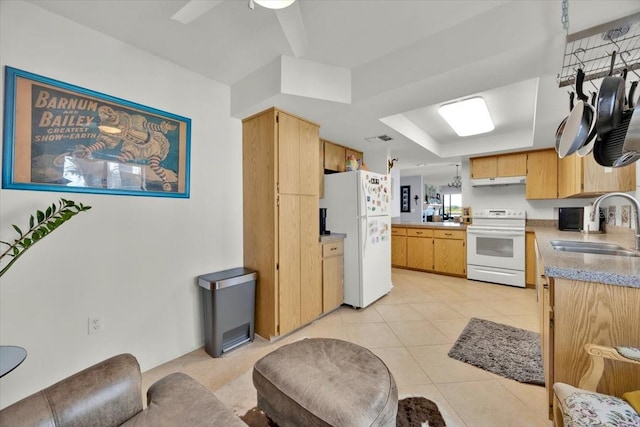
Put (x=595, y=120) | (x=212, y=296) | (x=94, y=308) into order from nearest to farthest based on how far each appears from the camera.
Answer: (x=595, y=120)
(x=94, y=308)
(x=212, y=296)


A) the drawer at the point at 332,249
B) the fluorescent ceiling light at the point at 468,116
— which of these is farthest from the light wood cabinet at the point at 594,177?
the drawer at the point at 332,249

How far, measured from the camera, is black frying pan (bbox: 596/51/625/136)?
1202 millimetres

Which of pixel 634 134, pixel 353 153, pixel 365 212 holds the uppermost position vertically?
pixel 353 153

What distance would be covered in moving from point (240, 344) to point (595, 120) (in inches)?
111

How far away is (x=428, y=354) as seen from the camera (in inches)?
85.4

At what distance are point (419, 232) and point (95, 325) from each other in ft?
14.8

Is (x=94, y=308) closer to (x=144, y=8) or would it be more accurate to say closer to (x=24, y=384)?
(x=24, y=384)

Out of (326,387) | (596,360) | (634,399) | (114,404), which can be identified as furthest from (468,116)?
(114,404)

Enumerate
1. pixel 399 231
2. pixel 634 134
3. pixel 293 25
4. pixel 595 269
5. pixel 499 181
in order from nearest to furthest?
pixel 634 134 → pixel 595 269 → pixel 293 25 → pixel 499 181 → pixel 399 231

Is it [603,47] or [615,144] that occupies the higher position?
[603,47]

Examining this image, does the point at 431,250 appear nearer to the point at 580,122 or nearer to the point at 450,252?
the point at 450,252

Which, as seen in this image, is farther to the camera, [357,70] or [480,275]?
[480,275]

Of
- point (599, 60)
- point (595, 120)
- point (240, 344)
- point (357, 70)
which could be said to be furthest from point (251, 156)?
point (599, 60)

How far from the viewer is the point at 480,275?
4.12 m
